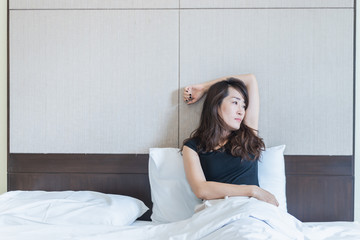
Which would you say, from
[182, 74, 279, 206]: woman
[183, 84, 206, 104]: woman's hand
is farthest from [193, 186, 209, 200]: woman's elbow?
[183, 84, 206, 104]: woman's hand

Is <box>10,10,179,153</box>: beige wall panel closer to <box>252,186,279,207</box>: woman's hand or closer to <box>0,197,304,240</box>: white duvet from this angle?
<box>252,186,279,207</box>: woman's hand

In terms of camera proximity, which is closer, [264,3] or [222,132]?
[222,132]

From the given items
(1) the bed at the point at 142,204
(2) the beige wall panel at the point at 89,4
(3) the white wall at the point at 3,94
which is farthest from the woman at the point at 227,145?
(3) the white wall at the point at 3,94

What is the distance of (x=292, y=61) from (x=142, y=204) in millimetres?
1334

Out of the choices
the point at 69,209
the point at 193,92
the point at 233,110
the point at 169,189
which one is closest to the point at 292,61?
the point at 233,110

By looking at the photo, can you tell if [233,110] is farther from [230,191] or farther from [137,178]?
[137,178]

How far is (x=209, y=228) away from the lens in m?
1.38

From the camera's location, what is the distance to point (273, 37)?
2160mm

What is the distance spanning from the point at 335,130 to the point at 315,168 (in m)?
0.28

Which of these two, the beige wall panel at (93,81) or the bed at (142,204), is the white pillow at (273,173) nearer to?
the bed at (142,204)

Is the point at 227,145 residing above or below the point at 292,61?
below

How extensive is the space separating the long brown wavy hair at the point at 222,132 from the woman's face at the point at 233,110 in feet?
0.07

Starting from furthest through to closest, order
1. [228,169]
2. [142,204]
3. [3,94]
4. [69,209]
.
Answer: [3,94] < [142,204] < [228,169] < [69,209]

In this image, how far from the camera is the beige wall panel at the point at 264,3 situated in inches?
84.7
